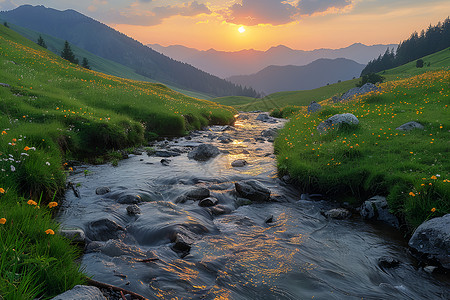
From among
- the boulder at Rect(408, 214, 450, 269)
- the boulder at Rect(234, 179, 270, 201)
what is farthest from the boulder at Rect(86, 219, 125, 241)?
the boulder at Rect(408, 214, 450, 269)

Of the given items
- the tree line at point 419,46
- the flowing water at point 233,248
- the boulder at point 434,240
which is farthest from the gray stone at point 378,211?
the tree line at point 419,46

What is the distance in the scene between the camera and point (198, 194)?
31.8 ft

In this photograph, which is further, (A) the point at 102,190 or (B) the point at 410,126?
(B) the point at 410,126

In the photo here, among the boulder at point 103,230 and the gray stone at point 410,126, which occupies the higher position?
the gray stone at point 410,126

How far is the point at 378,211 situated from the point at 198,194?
603 cm

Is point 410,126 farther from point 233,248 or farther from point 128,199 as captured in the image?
point 128,199

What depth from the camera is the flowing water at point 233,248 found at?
525cm

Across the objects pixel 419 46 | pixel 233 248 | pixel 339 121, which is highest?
pixel 419 46

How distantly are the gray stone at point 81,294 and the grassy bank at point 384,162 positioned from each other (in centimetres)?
783

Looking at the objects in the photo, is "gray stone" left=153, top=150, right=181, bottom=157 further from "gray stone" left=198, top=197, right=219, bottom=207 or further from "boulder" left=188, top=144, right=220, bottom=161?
"gray stone" left=198, top=197, right=219, bottom=207

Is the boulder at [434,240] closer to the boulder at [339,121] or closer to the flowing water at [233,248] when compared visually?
the flowing water at [233,248]

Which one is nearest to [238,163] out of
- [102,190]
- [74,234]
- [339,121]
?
[339,121]

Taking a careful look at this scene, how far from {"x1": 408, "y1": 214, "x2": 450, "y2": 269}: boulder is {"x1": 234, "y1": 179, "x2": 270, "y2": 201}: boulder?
458 centimetres

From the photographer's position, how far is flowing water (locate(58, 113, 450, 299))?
525 centimetres
